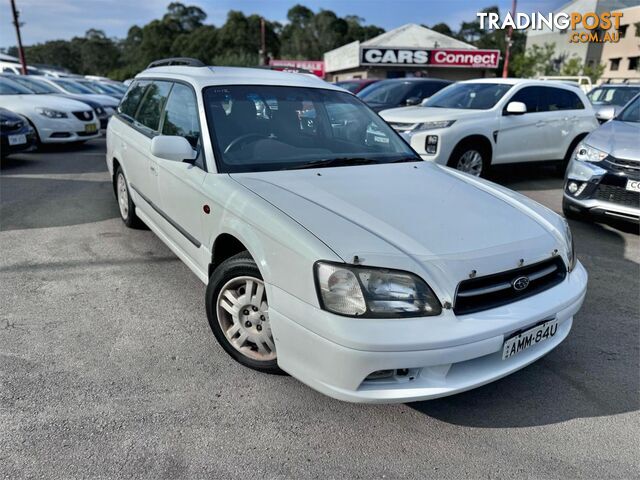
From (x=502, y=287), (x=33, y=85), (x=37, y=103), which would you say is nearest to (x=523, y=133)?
(x=502, y=287)

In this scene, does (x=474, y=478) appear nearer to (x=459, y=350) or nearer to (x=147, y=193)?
(x=459, y=350)

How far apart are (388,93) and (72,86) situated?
932 centimetres

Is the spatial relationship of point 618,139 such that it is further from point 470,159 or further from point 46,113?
point 46,113

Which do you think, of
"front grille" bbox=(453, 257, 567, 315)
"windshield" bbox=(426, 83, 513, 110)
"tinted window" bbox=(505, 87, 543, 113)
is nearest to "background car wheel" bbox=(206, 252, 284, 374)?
"front grille" bbox=(453, 257, 567, 315)

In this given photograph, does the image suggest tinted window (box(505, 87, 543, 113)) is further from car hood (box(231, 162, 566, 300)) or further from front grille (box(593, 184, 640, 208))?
car hood (box(231, 162, 566, 300))

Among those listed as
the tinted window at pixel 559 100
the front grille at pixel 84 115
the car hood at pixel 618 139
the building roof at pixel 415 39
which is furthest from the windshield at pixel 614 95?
the building roof at pixel 415 39

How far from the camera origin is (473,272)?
2.25 m

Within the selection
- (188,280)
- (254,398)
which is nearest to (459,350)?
(254,398)

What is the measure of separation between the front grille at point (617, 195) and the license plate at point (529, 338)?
3.14 metres

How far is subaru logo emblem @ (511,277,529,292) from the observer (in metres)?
2.38

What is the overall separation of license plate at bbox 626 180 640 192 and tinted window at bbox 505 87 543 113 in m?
3.08

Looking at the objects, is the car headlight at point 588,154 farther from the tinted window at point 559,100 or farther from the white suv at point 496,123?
the tinted window at point 559,100

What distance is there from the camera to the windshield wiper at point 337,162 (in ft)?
10.5

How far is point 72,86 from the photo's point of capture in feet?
46.0
